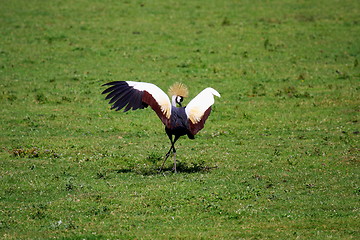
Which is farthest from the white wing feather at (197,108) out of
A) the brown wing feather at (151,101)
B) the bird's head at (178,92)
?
the brown wing feather at (151,101)

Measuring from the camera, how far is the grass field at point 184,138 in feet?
38.8

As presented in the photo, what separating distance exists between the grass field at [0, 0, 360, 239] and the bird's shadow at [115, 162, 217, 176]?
0.19 ft

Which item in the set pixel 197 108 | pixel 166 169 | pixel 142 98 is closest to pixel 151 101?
pixel 142 98

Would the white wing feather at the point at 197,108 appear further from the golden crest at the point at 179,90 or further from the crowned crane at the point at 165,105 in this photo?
the golden crest at the point at 179,90

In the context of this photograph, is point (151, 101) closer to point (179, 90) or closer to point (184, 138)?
point (179, 90)

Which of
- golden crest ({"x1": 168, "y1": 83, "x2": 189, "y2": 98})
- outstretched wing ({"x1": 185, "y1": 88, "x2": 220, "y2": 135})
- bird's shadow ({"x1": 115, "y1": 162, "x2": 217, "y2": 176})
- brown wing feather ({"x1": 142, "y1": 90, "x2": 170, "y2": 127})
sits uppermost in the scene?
golden crest ({"x1": 168, "y1": 83, "x2": 189, "y2": 98})

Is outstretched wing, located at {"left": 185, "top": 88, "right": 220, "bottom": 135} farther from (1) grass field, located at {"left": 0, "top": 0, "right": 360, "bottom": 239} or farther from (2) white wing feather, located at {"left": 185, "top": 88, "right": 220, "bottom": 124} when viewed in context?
(1) grass field, located at {"left": 0, "top": 0, "right": 360, "bottom": 239}

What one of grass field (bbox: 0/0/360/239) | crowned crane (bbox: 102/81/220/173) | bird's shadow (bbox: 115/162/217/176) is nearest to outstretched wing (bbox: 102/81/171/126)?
crowned crane (bbox: 102/81/220/173)

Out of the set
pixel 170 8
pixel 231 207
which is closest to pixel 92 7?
pixel 170 8

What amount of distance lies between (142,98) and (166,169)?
7.83 ft

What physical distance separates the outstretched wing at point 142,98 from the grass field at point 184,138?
5.83 ft

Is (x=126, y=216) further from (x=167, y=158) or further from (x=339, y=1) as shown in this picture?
(x=339, y=1)

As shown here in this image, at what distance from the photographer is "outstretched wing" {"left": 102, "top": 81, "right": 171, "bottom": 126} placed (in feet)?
46.9

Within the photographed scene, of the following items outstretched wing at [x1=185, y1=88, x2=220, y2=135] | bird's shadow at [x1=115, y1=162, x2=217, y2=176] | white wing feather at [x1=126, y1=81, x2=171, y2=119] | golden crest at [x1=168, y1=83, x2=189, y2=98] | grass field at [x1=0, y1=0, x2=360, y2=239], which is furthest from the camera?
bird's shadow at [x1=115, y1=162, x2=217, y2=176]
